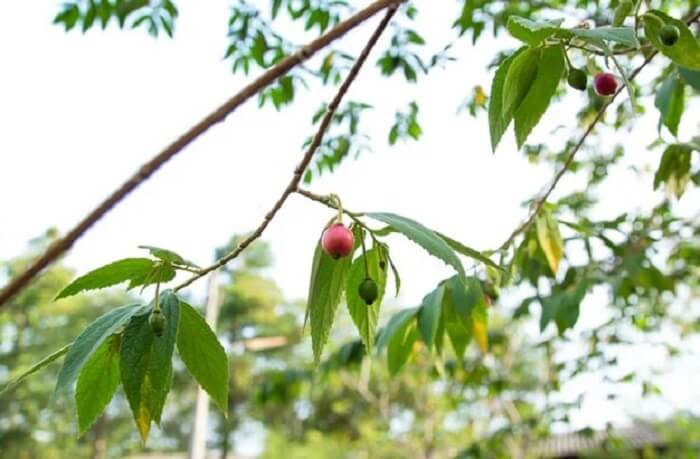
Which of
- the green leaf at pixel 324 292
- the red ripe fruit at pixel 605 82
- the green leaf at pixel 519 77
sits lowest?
the green leaf at pixel 324 292

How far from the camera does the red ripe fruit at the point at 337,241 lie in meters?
0.46

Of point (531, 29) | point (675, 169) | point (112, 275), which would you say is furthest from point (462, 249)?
point (675, 169)

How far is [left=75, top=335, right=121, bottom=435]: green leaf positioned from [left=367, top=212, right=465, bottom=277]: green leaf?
0.21 meters

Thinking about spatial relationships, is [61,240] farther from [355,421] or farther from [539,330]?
[355,421]

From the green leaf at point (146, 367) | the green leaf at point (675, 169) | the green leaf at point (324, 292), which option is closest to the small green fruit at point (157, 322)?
the green leaf at point (146, 367)

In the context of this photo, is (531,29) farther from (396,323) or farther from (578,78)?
(396,323)

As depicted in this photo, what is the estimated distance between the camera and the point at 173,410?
1988 centimetres

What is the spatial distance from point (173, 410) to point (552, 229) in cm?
2051

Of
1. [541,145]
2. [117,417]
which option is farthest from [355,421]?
[541,145]

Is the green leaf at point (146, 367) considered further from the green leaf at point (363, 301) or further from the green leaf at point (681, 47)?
the green leaf at point (681, 47)

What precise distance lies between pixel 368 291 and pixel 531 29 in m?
0.23

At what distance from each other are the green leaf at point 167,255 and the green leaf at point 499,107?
245 mm

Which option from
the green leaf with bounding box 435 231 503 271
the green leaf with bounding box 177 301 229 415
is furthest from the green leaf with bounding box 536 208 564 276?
the green leaf with bounding box 177 301 229 415

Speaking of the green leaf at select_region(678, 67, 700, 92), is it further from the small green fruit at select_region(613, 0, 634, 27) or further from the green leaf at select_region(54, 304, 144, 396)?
the green leaf at select_region(54, 304, 144, 396)
